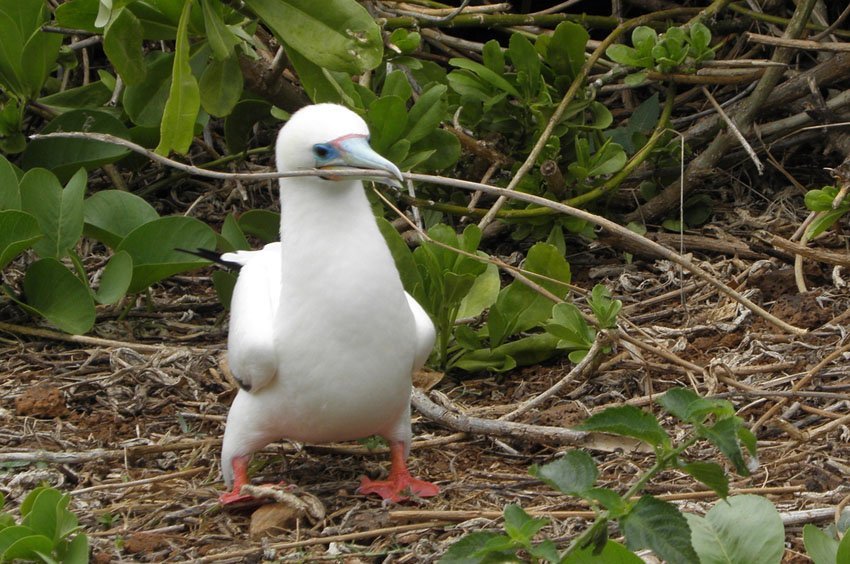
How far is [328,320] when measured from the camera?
127 inches

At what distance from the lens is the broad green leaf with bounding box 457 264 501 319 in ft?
14.3

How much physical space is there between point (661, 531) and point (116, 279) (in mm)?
2875

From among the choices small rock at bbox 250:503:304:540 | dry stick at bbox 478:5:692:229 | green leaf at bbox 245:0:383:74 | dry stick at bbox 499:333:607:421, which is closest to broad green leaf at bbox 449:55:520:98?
dry stick at bbox 478:5:692:229

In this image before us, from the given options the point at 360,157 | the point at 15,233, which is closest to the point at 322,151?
the point at 360,157

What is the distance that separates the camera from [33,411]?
13.4 ft

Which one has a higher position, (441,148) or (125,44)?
(125,44)

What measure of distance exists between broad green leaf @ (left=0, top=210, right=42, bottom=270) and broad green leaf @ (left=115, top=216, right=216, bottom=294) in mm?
334

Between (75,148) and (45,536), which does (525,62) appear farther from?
(45,536)

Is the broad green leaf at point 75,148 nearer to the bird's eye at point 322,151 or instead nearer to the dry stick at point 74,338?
the dry stick at point 74,338

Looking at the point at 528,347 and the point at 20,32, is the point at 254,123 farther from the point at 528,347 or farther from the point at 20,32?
the point at 528,347

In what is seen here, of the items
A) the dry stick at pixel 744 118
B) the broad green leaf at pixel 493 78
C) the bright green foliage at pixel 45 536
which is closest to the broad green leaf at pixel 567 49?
the broad green leaf at pixel 493 78

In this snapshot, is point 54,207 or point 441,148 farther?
point 441,148

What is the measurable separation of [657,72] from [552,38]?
0.45 m

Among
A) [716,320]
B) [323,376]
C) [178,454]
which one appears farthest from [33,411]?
[716,320]
